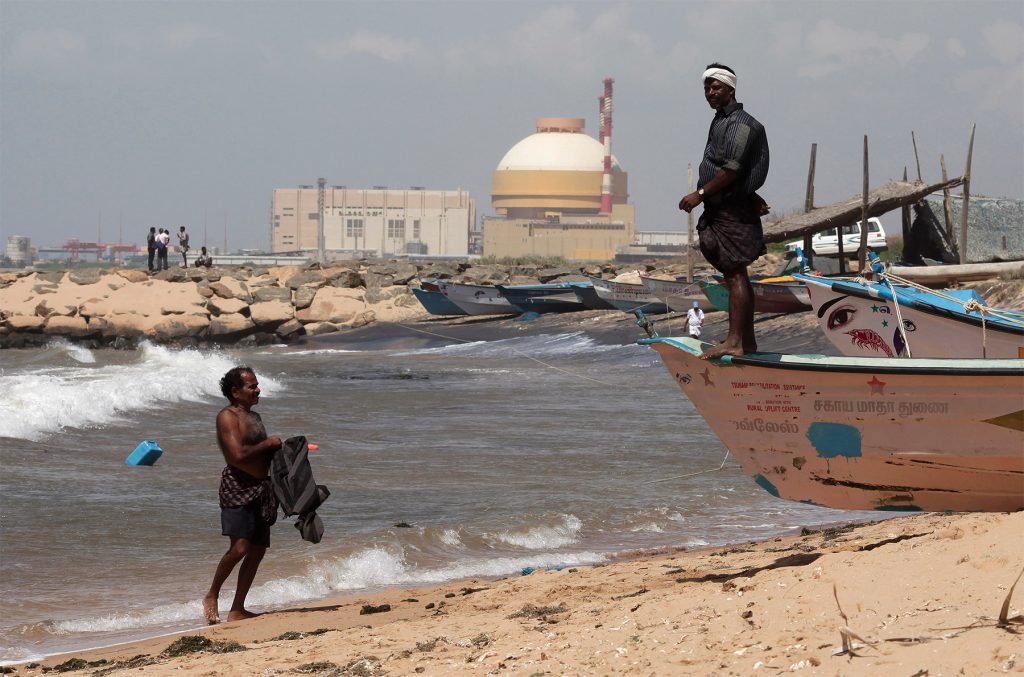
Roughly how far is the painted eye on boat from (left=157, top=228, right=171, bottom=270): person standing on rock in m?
35.0

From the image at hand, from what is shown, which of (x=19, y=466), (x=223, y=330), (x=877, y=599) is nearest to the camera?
(x=877, y=599)

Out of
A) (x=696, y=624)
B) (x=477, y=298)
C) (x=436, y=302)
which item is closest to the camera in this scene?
(x=696, y=624)

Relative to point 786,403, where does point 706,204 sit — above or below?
above

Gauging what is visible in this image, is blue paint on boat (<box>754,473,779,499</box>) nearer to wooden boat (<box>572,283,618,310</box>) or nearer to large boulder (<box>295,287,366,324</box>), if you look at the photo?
wooden boat (<box>572,283,618,310</box>)

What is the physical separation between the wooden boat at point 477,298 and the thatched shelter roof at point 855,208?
42.1 feet

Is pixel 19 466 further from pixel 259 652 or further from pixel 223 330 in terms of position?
pixel 223 330

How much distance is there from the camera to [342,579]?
8.01 metres

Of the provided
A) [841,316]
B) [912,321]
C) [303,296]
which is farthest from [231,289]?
[912,321]

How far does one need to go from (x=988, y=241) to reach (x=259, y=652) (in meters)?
26.4

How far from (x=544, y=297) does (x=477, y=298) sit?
245 centimetres

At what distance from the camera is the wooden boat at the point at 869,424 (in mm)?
6242

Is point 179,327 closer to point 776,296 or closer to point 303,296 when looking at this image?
point 303,296

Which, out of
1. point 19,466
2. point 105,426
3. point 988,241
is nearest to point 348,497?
point 19,466

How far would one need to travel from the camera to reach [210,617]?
664 centimetres
